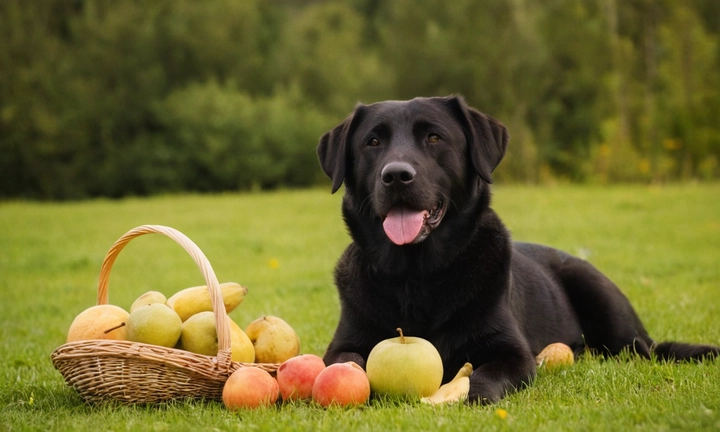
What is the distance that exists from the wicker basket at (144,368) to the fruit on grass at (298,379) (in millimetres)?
253

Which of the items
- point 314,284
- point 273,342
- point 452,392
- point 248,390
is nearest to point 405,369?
point 452,392

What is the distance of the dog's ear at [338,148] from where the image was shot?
4.01 m

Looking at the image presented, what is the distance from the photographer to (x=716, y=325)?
500 cm

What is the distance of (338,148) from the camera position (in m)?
4.09

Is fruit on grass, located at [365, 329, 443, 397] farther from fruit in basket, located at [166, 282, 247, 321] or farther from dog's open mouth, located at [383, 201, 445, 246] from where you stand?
fruit in basket, located at [166, 282, 247, 321]

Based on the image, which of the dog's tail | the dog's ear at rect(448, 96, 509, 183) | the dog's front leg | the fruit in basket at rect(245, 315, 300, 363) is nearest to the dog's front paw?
the fruit in basket at rect(245, 315, 300, 363)

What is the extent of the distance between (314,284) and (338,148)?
351cm

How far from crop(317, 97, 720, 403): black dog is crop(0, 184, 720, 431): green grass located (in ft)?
1.21

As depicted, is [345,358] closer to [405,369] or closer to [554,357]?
[405,369]

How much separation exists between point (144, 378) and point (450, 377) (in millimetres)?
1483

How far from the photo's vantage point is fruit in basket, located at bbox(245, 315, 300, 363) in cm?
378

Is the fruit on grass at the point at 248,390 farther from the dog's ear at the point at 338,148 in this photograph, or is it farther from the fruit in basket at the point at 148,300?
the dog's ear at the point at 338,148

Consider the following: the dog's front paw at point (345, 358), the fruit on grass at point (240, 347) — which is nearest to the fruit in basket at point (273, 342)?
the fruit on grass at point (240, 347)

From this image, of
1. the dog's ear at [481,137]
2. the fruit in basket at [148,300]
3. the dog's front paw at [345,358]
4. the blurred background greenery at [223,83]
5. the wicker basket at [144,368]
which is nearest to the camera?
the wicker basket at [144,368]
